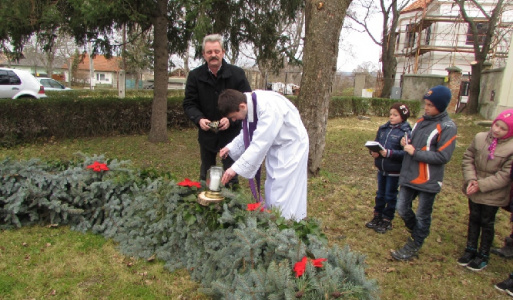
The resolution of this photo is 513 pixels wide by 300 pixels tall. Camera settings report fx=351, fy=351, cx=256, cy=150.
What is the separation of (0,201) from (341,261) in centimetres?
343

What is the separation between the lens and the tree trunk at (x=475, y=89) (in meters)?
16.3

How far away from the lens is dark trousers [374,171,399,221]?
3742 millimetres

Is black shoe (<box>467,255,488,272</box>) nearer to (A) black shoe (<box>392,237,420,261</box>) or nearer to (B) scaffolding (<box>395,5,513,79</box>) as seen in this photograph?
(A) black shoe (<box>392,237,420,261</box>)

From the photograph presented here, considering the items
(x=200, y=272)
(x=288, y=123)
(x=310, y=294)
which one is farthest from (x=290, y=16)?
(x=310, y=294)

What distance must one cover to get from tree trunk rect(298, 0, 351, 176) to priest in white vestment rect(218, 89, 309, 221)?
108 inches

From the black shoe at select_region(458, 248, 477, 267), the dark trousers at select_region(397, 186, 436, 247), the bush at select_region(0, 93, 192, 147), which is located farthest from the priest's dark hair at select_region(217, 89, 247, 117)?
the bush at select_region(0, 93, 192, 147)

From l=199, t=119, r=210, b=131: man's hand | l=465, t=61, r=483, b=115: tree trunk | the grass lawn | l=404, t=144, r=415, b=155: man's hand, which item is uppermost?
l=465, t=61, r=483, b=115: tree trunk

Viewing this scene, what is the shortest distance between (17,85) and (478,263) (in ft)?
41.8

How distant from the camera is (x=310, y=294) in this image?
1.80m

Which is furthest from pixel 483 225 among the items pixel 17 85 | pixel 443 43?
pixel 443 43

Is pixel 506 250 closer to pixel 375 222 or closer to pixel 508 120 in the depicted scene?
pixel 375 222

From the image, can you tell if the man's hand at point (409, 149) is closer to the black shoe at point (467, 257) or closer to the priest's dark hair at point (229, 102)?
the black shoe at point (467, 257)

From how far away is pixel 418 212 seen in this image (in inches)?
129

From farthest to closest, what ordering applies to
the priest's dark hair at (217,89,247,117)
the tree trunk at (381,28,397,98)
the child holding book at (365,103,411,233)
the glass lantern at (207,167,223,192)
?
the tree trunk at (381,28,397,98) < the child holding book at (365,103,411,233) < the glass lantern at (207,167,223,192) < the priest's dark hair at (217,89,247,117)
